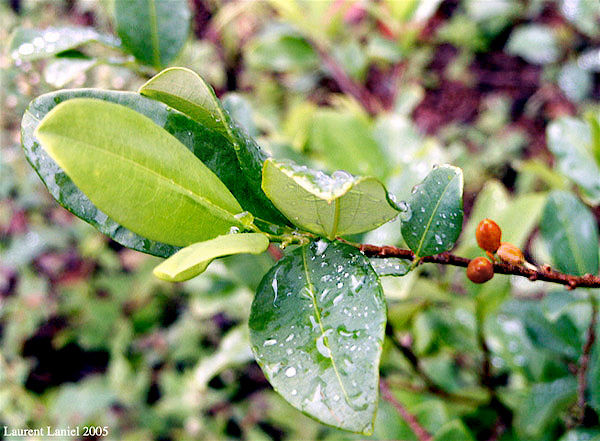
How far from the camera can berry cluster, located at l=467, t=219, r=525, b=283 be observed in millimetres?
508

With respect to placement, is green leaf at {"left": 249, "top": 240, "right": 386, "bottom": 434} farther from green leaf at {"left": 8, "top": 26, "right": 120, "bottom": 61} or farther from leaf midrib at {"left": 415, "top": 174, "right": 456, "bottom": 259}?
green leaf at {"left": 8, "top": 26, "right": 120, "bottom": 61}

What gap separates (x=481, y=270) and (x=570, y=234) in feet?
1.48

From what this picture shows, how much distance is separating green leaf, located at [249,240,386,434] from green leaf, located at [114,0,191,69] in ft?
1.64

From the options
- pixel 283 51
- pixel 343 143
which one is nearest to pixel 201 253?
pixel 343 143

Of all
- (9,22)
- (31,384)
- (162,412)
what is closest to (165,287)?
(162,412)

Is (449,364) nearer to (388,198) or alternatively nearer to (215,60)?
(388,198)

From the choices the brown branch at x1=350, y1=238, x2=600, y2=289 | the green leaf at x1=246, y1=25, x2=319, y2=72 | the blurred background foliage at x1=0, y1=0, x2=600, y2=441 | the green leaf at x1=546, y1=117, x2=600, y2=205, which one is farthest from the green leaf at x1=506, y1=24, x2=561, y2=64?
the brown branch at x1=350, y1=238, x2=600, y2=289

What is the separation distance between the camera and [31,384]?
2.08 meters

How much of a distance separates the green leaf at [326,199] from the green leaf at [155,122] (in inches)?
3.2

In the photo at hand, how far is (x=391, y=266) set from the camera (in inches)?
21.2

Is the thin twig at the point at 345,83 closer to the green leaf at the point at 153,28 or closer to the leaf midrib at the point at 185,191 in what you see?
the green leaf at the point at 153,28

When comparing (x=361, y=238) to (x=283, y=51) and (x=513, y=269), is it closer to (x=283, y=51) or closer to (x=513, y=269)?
(x=513, y=269)

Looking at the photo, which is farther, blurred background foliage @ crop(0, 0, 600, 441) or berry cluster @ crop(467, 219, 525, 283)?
blurred background foliage @ crop(0, 0, 600, 441)

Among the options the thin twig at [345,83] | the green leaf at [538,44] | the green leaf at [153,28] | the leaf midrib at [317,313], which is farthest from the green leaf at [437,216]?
the green leaf at [538,44]
